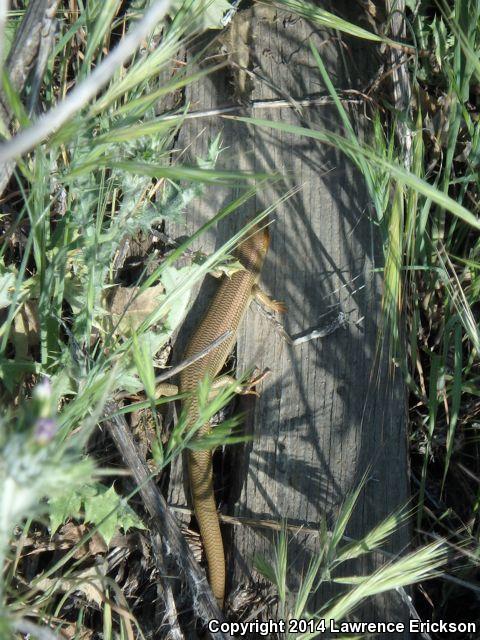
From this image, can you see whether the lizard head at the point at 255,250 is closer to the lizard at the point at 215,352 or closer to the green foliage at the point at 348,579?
the lizard at the point at 215,352

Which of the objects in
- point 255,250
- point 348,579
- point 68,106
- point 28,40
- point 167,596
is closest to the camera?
point 68,106

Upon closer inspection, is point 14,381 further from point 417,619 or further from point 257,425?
point 417,619

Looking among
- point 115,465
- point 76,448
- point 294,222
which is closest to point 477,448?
point 294,222

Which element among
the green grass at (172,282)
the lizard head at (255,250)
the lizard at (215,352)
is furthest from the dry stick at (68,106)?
the lizard head at (255,250)

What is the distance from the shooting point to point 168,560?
2557 millimetres

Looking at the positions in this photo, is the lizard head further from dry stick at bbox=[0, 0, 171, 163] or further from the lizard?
dry stick at bbox=[0, 0, 171, 163]

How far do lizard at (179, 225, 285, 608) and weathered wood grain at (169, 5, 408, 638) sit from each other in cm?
8

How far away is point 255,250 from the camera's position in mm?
3502

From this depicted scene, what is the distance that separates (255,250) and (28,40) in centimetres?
173

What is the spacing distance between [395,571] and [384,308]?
1.00 m

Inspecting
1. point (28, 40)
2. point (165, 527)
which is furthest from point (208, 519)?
point (28, 40)

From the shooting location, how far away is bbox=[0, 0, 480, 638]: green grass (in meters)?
1.88

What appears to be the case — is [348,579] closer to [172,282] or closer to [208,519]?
[208,519]

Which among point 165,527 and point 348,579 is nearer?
point 348,579
